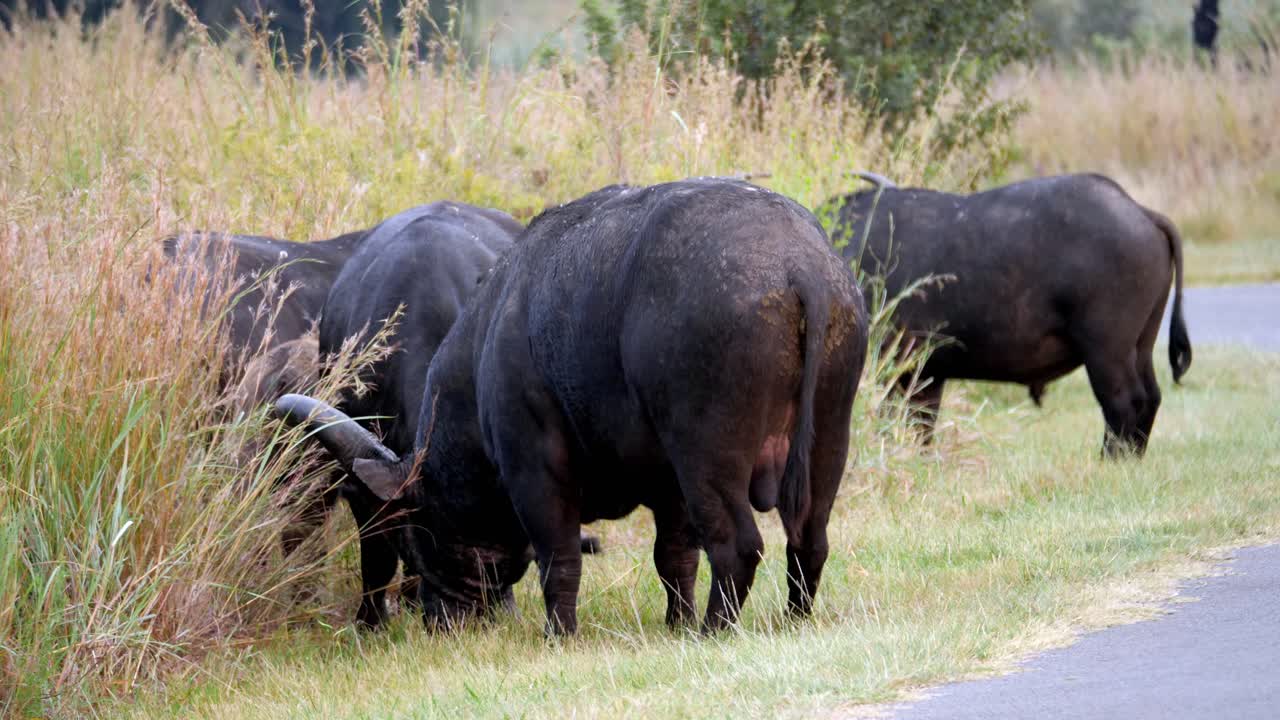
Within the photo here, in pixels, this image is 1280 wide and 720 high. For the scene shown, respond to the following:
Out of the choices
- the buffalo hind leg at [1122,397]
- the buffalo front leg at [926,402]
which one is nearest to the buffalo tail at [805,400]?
the buffalo hind leg at [1122,397]

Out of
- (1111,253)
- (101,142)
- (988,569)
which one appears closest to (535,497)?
(988,569)

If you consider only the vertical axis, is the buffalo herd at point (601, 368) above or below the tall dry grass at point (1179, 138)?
above

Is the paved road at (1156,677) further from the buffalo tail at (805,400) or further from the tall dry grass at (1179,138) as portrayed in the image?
the tall dry grass at (1179,138)

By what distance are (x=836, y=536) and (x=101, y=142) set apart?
558 centimetres

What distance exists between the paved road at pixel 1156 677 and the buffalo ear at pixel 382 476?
2.75 m

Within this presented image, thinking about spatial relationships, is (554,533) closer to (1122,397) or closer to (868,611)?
(868,611)

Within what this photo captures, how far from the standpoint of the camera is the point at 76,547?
5.80 m

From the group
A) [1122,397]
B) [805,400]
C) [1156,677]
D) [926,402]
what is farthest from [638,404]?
[926,402]

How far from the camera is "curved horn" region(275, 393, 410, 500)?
253 inches

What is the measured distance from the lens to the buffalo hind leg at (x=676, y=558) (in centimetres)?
620

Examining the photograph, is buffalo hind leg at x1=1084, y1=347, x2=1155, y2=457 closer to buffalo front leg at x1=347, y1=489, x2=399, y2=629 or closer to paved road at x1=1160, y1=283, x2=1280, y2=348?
buffalo front leg at x1=347, y1=489, x2=399, y2=629

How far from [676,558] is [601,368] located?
1009 mm

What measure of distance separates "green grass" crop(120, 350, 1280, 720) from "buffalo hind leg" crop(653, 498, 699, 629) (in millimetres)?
186

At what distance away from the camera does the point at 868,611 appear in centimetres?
588
